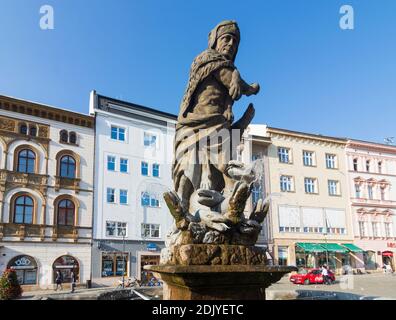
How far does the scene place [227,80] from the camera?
5680mm

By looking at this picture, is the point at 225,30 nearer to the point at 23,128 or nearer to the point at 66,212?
the point at 66,212

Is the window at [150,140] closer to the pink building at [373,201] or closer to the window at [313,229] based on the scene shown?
the window at [313,229]

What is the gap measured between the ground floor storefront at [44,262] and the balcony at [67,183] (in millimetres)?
4362

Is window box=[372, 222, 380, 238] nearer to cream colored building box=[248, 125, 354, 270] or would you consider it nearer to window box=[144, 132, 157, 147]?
cream colored building box=[248, 125, 354, 270]

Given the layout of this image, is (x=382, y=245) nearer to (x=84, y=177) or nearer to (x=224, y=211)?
(x=84, y=177)

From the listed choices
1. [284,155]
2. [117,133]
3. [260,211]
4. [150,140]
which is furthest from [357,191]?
[260,211]

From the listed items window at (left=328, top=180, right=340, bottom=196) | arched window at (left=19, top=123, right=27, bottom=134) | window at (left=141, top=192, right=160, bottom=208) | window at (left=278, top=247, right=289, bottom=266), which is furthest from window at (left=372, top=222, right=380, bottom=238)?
arched window at (left=19, top=123, right=27, bottom=134)

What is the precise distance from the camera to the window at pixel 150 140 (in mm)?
34984

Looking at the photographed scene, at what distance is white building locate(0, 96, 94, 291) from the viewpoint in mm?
26422

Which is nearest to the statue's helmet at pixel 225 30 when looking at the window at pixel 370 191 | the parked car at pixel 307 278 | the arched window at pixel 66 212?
the parked car at pixel 307 278

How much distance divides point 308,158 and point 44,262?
30629 mm

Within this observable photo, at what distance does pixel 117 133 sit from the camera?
33438mm

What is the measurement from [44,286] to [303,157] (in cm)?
3045

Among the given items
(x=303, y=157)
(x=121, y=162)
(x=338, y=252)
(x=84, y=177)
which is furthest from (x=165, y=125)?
(x=338, y=252)
